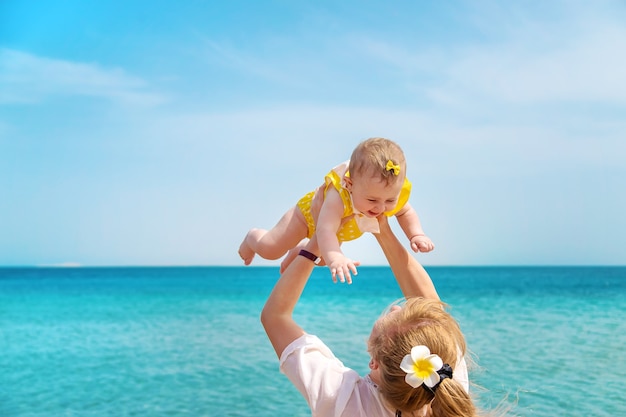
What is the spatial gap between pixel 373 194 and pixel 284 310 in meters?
0.83

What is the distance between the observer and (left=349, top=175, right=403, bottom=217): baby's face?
3.10m

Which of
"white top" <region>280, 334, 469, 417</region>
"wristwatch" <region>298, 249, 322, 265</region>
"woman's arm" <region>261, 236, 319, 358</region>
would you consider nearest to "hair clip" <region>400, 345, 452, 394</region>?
"white top" <region>280, 334, 469, 417</region>

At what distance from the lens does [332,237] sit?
2979 millimetres

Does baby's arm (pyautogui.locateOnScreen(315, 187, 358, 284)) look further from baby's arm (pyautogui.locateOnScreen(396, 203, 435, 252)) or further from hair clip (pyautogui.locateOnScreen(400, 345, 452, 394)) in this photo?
hair clip (pyautogui.locateOnScreen(400, 345, 452, 394))

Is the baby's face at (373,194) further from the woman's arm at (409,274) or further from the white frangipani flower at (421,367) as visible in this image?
the white frangipani flower at (421,367)

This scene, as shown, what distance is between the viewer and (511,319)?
2139 centimetres

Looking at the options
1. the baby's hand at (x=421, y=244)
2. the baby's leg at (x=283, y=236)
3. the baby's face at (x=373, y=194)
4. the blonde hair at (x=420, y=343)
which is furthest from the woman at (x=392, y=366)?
the baby's leg at (x=283, y=236)

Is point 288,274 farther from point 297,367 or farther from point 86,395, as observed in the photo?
point 86,395

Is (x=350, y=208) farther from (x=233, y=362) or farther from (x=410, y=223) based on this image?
(x=233, y=362)

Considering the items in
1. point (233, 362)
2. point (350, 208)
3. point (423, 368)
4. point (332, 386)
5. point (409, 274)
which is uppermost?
point (350, 208)

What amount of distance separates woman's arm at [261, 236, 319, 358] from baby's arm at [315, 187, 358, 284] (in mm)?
139

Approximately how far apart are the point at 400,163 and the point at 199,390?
841cm

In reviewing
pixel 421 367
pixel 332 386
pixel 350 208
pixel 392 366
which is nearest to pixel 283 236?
pixel 350 208

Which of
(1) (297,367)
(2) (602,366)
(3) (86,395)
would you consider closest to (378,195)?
(1) (297,367)
